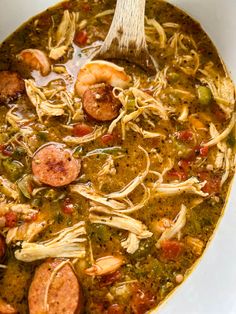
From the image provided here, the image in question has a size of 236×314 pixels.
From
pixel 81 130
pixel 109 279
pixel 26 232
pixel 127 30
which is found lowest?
pixel 109 279

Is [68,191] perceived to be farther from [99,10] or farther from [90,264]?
[99,10]

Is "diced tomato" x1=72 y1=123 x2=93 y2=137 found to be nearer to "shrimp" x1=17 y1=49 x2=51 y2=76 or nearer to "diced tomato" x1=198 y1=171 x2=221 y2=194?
"shrimp" x1=17 y1=49 x2=51 y2=76

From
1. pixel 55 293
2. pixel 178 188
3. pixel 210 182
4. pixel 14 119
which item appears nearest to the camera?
pixel 55 293

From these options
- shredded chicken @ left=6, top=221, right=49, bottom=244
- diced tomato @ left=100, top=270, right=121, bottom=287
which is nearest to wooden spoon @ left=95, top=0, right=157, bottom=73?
shredded chicken @ left=6, top=221, right=49, bottom=244

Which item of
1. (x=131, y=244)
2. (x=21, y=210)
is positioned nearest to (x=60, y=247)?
(x=21, y=210)

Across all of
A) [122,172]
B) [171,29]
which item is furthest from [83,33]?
[122,172]

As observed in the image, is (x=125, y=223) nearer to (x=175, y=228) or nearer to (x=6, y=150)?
(x=175, y=228)

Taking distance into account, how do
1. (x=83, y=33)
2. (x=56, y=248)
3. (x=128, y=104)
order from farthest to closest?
(x=83, y=33), (x=128, y=104), (x=56, y=248)
